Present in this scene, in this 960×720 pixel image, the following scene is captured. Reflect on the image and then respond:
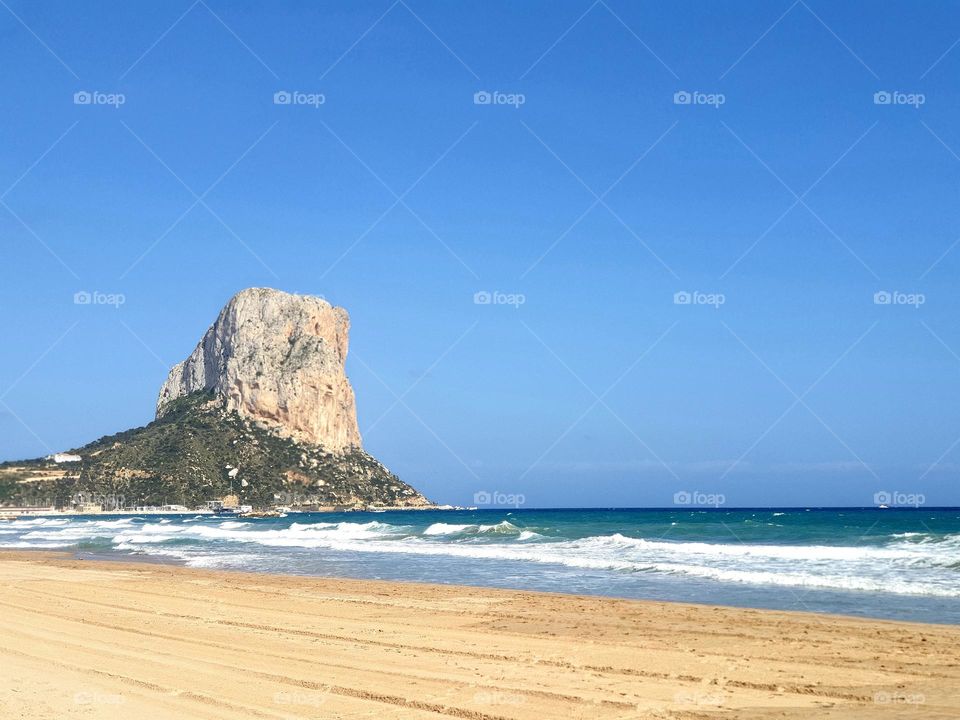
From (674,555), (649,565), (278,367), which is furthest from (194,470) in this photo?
(649,565)

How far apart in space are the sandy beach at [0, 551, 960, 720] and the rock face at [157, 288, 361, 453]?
107 metres

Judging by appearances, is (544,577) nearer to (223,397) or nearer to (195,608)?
(195,608)

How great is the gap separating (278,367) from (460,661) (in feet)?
391

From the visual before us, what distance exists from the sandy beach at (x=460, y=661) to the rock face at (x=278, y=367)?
10743 centimetres

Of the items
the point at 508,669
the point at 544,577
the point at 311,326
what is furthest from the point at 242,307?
the point at 508,669

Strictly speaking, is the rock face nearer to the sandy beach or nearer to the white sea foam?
the white sea foam

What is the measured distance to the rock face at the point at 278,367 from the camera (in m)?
124

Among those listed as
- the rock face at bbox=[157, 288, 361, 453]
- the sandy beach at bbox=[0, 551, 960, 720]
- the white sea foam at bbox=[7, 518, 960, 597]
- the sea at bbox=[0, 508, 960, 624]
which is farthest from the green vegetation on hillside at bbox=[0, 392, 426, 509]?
the sandy beach at bbox=[0, 551, 960, 720]

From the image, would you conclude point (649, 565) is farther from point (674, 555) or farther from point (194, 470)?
point (194, 470)

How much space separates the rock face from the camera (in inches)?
4879

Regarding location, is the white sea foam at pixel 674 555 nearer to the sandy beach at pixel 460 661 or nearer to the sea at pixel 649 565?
the sea at pixel 649 565

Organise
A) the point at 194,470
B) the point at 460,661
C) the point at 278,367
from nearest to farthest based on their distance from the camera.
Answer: the point at 460,661, the point at 194,470, the point at 278,367

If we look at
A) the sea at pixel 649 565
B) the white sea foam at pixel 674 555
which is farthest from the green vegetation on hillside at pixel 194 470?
the sea at pixel 649 565

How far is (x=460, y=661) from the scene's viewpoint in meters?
11.4
